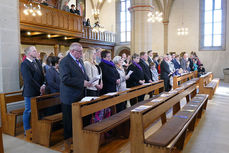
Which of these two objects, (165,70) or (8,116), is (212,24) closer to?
(165,70)

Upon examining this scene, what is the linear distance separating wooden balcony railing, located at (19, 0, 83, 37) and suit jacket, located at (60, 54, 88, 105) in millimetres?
7225

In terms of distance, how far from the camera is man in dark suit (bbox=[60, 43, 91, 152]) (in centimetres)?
319

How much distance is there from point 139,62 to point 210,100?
3203 millimetres

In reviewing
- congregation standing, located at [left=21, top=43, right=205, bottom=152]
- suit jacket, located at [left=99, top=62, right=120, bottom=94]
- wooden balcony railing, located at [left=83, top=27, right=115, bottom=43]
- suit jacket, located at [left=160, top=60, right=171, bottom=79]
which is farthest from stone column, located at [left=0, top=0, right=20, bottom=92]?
wooden balcony railing, located at [left=83, top=27, right=115, bottom=43]

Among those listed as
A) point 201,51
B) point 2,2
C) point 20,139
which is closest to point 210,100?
point 20,139

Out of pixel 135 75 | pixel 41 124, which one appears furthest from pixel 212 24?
pixel 41 124

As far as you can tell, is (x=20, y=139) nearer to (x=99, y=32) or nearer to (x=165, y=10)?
(x=99, y=32)

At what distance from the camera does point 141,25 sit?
9648 millimetres

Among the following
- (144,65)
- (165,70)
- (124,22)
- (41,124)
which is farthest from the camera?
(124,22)

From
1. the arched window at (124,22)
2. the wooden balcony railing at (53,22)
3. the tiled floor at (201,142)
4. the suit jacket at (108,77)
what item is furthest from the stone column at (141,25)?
the arched window at (124,22)

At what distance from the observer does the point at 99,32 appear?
15703 millimetres

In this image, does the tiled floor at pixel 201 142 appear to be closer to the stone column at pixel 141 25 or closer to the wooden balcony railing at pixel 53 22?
the stone column at pixel 141 25

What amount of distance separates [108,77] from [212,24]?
1374cm

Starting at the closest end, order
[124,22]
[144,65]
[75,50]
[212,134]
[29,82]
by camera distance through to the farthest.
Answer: [75,50] → [29,82] → [212,134] → [144,65] → [124,22]
